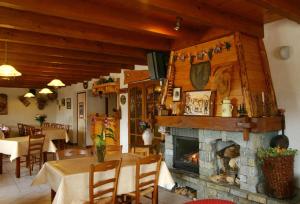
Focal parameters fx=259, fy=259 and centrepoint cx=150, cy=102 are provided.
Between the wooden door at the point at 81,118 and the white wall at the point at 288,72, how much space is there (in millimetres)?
6427

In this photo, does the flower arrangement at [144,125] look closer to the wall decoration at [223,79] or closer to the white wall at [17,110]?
the wall decoration at [223,79]

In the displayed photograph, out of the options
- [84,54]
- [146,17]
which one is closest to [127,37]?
[146,17]

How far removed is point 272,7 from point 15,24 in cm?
277

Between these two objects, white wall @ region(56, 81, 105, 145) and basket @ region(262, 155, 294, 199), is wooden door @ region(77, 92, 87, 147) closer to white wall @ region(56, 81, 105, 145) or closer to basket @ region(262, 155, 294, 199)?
white wall @ region(56, 81, 105, 145)

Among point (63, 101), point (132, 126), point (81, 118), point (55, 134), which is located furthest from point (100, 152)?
point (63, 101)

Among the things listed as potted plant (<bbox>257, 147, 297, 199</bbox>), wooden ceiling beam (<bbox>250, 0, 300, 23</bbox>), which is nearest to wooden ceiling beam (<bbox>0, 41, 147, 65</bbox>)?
wooden ceiling beam (<bbox>250, 0, 300, 23</bbox>)

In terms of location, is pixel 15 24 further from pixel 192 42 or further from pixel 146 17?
pixel 192 42

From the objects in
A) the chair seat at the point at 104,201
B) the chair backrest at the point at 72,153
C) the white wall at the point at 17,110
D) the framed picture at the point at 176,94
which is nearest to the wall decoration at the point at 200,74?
the framed picture at the point at 176,94

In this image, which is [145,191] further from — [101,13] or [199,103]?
[101,13]

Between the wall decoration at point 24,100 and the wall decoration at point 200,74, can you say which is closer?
the wall decoration at point 200,74

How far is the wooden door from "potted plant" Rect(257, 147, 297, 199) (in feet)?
21.7

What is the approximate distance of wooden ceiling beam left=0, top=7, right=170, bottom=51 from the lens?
2949 mm

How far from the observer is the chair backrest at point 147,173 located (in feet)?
9.35

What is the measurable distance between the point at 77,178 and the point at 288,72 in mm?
2948
